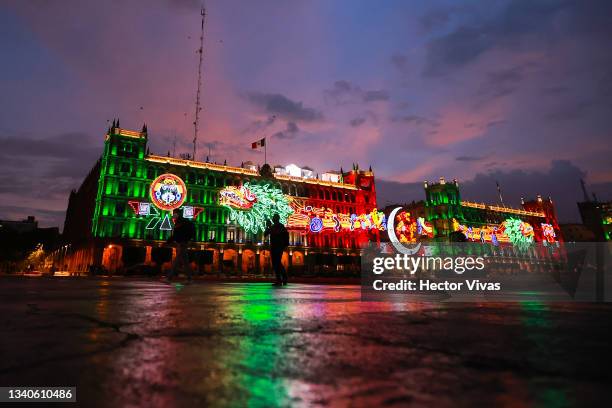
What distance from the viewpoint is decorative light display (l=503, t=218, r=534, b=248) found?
245ft

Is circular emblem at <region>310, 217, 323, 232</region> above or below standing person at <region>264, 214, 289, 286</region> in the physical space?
above

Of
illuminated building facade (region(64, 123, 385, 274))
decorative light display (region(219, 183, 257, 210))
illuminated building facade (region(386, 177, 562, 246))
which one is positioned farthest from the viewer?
illuminated building facade (region(386, 177, 562, 246))

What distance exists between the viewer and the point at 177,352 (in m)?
1.47

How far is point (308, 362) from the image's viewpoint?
1343 mm

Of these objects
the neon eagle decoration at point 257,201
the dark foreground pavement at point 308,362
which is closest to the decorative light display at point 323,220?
the neon eagle decoration at point 257,201

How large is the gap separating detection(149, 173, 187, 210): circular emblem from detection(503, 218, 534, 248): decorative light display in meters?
66.2

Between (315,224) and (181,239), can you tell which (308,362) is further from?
(315,224)

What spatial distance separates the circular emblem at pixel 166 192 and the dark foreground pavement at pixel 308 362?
123ft

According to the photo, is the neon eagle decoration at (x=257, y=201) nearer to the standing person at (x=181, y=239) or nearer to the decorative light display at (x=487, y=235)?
the standing person at (x=181, y=239)

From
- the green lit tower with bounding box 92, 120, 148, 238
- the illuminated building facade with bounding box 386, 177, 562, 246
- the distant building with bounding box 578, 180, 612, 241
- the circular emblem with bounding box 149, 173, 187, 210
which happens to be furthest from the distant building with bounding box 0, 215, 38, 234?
the distant building with bounding box 578, 180, 612, 241

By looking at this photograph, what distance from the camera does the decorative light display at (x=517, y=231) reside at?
245 feet

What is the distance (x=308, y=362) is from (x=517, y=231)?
86.7m

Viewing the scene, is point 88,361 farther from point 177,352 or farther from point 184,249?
point 184,249

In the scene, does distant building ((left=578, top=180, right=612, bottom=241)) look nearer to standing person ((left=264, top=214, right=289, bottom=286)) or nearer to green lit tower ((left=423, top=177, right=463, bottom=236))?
green lit tower ((left=423, top=177, right=463, bottom=236))
